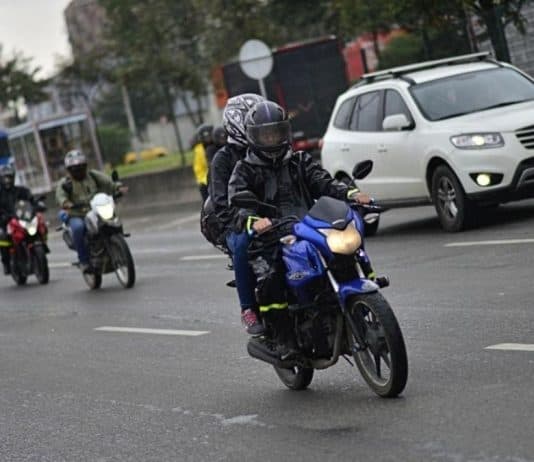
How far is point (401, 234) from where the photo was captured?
17.6m

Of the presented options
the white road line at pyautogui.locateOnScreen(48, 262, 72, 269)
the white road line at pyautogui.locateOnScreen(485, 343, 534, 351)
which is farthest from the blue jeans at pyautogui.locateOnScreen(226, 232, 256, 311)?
the white road line at pyautogui.locateOnScreen(48, 262, 72, 269)

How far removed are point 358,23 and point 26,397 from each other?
81.2 ft

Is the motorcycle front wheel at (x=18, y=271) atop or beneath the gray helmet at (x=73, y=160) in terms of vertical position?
beneath

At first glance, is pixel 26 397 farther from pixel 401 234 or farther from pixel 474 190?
pixel 401 234

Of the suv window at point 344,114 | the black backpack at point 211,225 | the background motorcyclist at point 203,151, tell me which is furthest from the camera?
the background motorcyclist at point 203,151

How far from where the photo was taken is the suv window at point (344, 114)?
1820 centimetres

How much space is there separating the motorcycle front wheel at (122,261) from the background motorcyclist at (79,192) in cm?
51

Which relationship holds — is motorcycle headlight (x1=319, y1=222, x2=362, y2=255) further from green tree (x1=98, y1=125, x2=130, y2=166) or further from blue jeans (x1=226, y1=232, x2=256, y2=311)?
green tree (x1=98, y1=125, x2=130, y2=166)

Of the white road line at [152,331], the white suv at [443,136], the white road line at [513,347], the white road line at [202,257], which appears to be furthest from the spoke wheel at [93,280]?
the white road line at [513,347]

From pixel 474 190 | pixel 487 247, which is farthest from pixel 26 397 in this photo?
pixel 474 190

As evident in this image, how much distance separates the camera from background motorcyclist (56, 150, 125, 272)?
58.0 ft

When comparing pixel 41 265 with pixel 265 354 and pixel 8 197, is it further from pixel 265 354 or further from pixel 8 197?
pixel 265 354

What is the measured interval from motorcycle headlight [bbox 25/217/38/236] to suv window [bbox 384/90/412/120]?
5.69m

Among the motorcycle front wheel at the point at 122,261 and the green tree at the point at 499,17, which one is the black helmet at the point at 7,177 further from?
the green tree at the point at 499,17
